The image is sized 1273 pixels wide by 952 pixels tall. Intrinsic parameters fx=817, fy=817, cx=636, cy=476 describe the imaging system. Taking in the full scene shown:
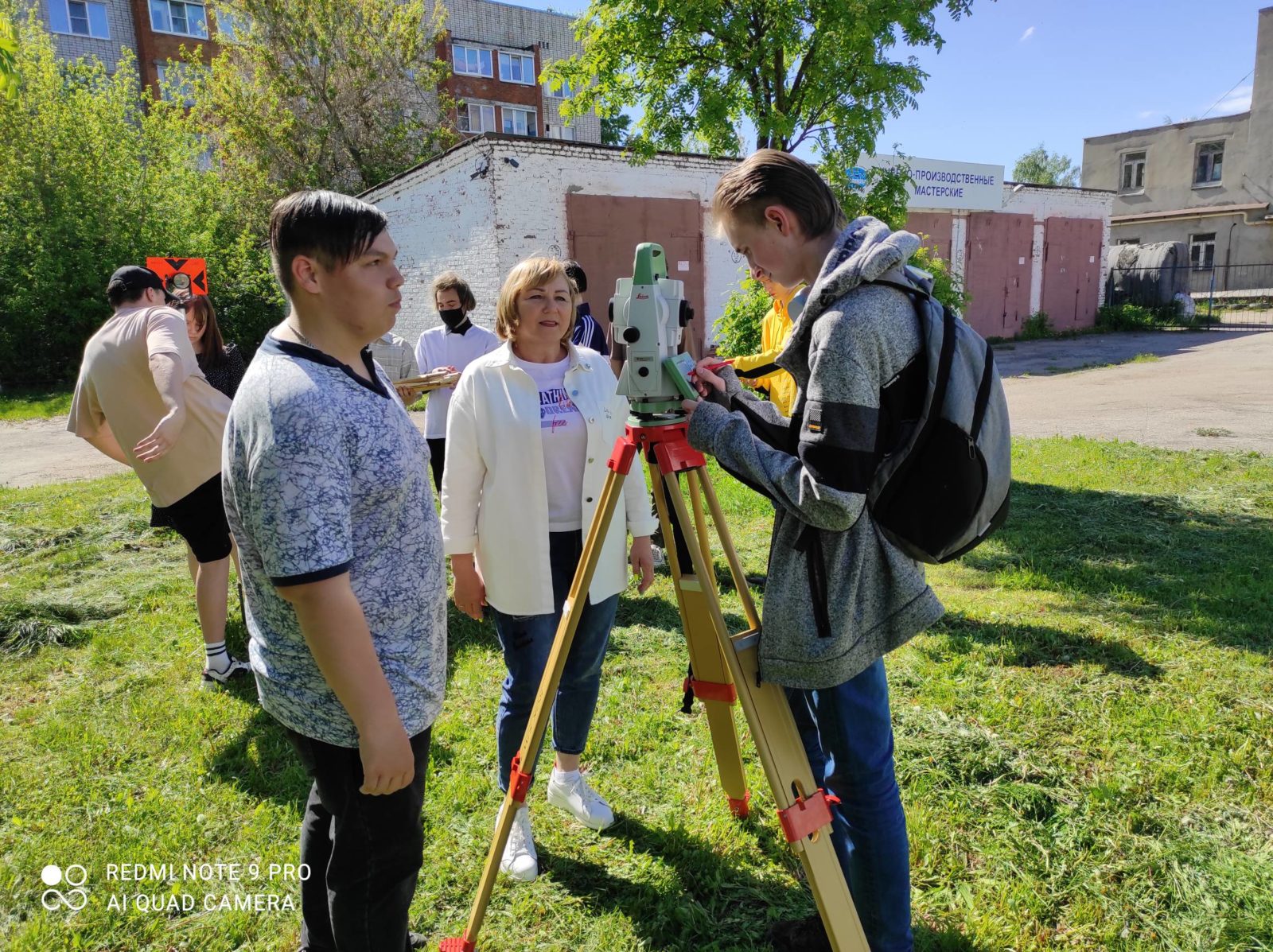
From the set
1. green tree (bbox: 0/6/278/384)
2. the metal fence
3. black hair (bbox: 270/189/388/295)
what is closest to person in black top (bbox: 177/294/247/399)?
black hair (bbox: 270/189/388/295)

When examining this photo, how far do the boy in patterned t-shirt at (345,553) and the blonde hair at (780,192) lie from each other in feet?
2.64

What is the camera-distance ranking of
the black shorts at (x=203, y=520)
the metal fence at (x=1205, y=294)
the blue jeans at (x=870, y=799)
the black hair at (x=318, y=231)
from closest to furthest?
the black hair at (x=318, y=231)
the blue jeans at (x=870, y=799)
the black shorts at (x=203, y=520)
the metal fence at (x=1205, y=294)

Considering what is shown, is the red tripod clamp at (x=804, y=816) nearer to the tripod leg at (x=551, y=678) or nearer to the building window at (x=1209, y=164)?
the tripod leg at (x=551, y=678)

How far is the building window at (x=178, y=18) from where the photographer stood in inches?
1160

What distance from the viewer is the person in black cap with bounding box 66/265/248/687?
392 centimetres

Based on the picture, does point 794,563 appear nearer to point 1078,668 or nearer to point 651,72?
point 1078,668

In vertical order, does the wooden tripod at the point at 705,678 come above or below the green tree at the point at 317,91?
below

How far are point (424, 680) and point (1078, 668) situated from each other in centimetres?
342

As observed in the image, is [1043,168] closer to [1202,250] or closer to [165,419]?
[1202,250]

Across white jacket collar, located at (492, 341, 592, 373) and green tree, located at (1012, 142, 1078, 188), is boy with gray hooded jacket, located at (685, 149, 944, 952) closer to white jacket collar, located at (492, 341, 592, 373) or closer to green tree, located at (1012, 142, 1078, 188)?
white jacket collar, located at (492, 341, 592, 373)

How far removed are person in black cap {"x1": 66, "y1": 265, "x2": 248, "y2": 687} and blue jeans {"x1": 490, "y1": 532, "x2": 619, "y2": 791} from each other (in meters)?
2.14

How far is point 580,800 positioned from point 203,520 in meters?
2.54

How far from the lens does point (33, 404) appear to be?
15.9 metres

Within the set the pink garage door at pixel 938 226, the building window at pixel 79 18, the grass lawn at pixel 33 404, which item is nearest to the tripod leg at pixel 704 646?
the grass lawn at pixel 33 404
